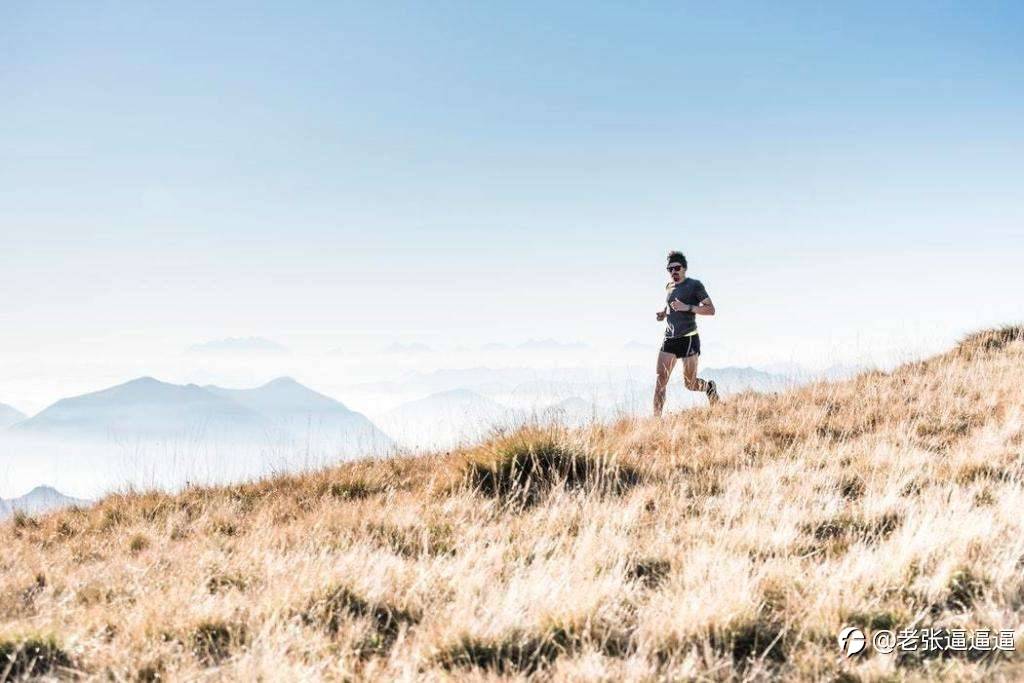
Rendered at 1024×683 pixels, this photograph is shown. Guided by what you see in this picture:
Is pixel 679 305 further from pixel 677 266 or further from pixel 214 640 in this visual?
pixel 214 640

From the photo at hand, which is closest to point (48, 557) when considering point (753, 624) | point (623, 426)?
point (753, 624)

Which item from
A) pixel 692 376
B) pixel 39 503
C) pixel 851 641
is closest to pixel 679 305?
pixel 692 376

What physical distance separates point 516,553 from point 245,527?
9.69 ft

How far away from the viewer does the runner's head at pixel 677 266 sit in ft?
35.0

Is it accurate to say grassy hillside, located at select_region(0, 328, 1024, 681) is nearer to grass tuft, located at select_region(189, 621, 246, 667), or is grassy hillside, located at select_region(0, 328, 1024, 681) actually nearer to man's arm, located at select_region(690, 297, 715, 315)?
grass tuft, located at select_region(189, 621, 246, 667)

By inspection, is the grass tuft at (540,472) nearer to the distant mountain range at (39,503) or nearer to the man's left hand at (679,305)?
the man's left hand at (679,305)

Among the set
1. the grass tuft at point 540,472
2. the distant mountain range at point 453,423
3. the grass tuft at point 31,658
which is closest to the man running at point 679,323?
the distant mountain range at point 453,423

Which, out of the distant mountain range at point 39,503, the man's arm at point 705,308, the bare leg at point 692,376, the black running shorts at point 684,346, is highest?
the man's arm at point 705,308

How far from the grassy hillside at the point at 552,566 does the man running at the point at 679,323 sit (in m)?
2.99

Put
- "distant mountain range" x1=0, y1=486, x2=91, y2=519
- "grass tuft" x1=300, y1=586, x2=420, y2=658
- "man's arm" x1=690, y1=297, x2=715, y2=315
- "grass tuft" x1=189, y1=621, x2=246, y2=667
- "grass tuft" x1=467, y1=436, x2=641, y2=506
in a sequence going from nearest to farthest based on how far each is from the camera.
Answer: "grass tuft" x1=189, y1=621, x2=246, y2=667, "grass tuft" x1=300, y1=586, x2=420, y2=658, "grass tuft" x1=467, y1=436, x2=641, y2=506, "distant mountain range" x1=0, y1=486, x2=91, y2=519, "man's arm" x1=690, y1=297, x2=715, y2=315

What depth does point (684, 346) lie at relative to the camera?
419 inches

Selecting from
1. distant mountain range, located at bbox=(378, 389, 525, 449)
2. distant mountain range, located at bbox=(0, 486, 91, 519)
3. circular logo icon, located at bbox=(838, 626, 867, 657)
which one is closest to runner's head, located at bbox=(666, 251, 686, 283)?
distant mountain range, located at bbox=(378, 389, 525, 449)

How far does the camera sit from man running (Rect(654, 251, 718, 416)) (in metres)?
10.6

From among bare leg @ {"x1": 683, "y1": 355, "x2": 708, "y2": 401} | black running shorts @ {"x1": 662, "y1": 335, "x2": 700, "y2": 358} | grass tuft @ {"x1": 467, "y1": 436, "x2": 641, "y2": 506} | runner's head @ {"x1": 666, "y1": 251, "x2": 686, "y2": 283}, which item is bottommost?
grass tuft @ {"x1": 467, "y1": 436, "x2": 641, "y2": 506}
